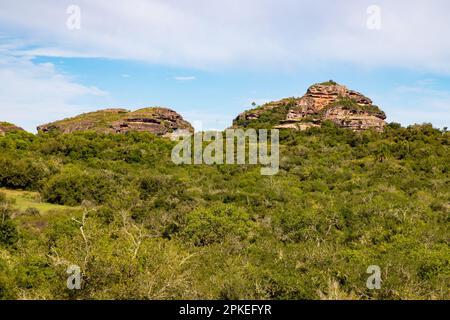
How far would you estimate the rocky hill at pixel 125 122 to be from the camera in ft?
267

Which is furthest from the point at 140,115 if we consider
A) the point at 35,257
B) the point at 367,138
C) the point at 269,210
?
the point at 35,257

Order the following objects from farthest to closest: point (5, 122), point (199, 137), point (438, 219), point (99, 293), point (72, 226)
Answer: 1. point (5, 122)
2. point (199, 137)
3. point (438, 219)
4. point (72, 226)
5. point (99, 293)

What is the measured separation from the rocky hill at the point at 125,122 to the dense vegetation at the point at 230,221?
20917 mm

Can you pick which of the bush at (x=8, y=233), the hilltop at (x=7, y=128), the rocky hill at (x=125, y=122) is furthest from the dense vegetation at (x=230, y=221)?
the rocky hill at (x=125, y=122)

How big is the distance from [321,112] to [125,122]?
36.0 metres

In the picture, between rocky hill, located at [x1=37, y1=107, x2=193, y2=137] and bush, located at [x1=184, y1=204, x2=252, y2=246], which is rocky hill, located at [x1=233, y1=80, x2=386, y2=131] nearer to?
rocky hill, located at [x1=37, y1=107, x2=193, y2=137]

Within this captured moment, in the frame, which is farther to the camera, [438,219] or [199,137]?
[199,137]

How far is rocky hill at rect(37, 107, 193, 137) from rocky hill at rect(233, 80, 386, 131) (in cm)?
1331

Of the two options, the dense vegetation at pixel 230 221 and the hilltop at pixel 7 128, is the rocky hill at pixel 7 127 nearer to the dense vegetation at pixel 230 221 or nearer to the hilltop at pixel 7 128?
the hilltop at pixel 7 128

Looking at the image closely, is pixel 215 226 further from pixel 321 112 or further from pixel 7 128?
pixel 321 112

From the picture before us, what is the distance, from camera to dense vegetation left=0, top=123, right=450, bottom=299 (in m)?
12.3

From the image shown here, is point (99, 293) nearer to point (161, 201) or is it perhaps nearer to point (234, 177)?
point (161, 201)

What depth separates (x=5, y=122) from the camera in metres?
68.6

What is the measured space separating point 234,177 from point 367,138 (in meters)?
24.3
